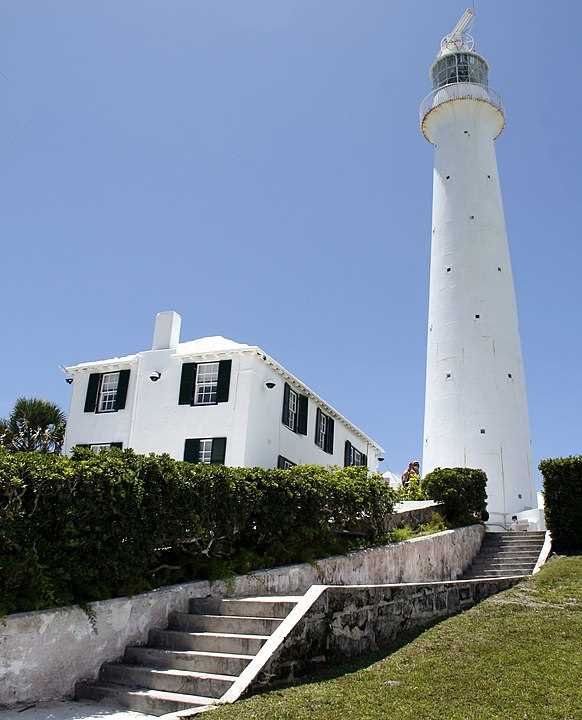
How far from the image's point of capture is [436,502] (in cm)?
1881

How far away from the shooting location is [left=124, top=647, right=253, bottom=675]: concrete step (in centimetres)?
764

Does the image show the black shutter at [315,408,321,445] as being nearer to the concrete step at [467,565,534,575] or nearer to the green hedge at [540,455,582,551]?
the concrete step at [467,565,534,575]

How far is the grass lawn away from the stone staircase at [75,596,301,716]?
76cm

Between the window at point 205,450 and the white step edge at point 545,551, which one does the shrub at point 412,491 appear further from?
the window at point 205,450

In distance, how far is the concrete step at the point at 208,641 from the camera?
8016 millimetres

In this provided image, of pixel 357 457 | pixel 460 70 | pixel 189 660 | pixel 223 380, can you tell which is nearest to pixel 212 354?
pixel 223 380

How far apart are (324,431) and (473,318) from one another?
7.09 m

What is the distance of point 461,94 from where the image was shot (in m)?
29.1

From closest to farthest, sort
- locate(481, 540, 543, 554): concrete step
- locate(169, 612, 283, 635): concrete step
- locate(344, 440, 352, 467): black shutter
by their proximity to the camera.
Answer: locate(169, 612, 283, 635): concrete step, locate(481, 540, 543, 554): concrete step, locate(344, 440, 352, 467): black shutter

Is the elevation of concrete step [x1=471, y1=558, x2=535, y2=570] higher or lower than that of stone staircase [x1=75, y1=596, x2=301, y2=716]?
higher

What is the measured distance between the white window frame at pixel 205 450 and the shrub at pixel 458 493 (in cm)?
642

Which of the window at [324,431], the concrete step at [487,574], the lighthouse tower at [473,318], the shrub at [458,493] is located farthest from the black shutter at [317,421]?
the concrete step at [487,574]

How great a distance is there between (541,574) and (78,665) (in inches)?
347

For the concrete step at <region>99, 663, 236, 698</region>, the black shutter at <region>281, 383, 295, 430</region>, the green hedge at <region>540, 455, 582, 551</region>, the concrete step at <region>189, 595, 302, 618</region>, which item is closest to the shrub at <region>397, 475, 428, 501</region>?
the black shutter at <region>281, 383, 295, 430</region>
